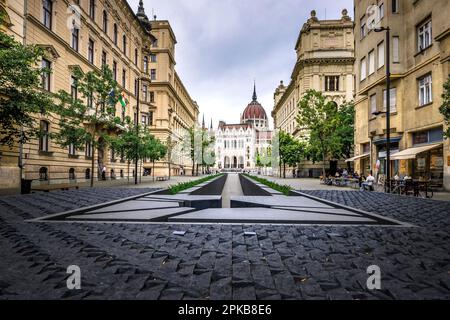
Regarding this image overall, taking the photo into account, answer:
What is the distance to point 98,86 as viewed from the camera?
734 inches

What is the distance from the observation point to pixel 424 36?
18.3 meters

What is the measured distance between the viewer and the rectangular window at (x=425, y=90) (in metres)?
17.5

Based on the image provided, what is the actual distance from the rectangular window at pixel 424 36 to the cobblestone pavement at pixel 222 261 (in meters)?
17.4

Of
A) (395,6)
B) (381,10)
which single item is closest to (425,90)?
(395,6)

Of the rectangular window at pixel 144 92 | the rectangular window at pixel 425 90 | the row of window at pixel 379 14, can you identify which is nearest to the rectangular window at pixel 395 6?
the row of window at pixel 379 14

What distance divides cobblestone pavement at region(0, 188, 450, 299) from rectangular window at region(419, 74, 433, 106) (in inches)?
607

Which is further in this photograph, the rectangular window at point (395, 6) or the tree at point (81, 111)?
the rectangular window at point (395, 6)

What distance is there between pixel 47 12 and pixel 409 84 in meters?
27.1

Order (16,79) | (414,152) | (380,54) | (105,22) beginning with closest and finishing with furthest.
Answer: (16,79), (414,152), (380,54), (105,22)

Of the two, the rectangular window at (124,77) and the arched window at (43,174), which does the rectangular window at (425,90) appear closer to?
the arched window at (43,174)

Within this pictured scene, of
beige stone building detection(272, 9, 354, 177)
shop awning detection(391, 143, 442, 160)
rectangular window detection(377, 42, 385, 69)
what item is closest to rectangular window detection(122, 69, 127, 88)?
beige stone building detection(272, 9, 354, 177)

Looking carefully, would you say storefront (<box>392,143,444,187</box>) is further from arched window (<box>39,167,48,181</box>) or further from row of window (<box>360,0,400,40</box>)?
arched window (<box>39,167,48,181</box>)

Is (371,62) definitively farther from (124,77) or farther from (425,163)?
(124,77)
